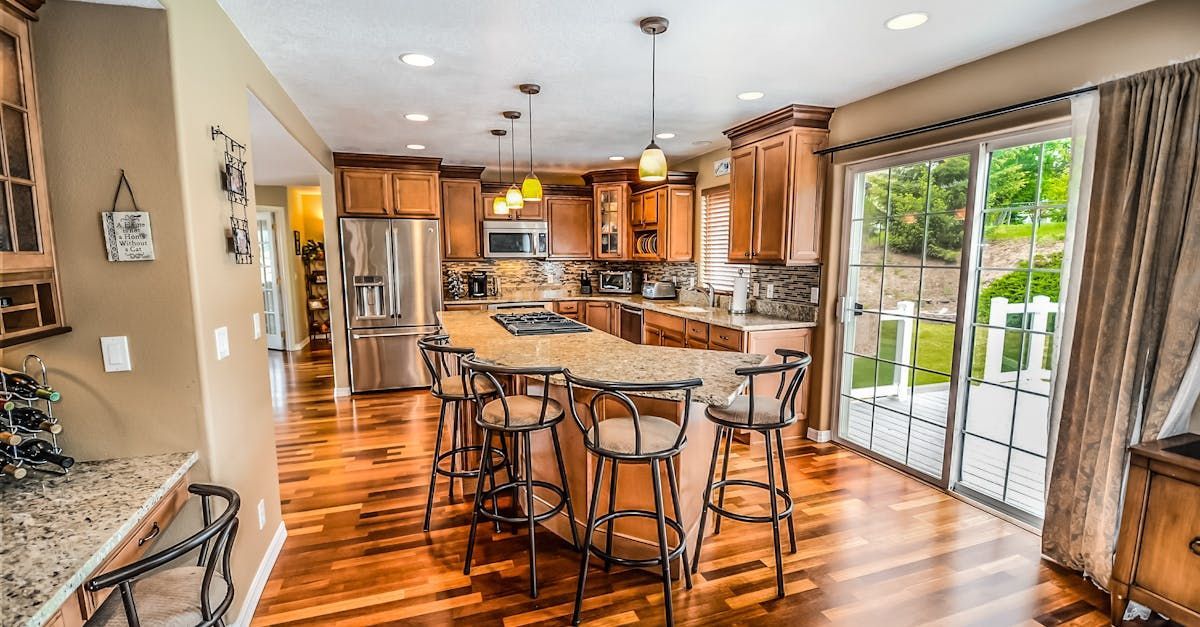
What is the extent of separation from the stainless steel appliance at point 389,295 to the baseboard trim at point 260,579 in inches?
109

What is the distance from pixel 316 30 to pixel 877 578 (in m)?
3.44

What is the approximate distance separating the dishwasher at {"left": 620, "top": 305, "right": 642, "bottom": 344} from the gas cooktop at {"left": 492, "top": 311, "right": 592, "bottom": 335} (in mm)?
1449

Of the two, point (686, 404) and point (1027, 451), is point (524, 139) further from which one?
point (1027, 451)

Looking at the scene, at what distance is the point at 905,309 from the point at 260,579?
374 cm

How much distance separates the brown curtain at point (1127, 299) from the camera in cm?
194

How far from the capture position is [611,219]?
6.25 meters

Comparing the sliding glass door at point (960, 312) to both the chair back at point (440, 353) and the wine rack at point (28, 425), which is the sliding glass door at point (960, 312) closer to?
the chair back at point (440, 353)

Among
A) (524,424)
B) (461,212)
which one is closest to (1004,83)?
(524,424)

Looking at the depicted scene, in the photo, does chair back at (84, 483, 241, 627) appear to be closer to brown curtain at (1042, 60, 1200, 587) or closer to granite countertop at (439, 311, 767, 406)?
granite countertop at (439, 311, 767, 406)

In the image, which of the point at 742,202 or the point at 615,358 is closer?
the point at 615,358

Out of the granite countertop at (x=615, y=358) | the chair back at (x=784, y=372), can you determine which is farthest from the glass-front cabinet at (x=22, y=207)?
the chair back at (x=784, y=372)

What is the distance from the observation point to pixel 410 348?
5.38 meters

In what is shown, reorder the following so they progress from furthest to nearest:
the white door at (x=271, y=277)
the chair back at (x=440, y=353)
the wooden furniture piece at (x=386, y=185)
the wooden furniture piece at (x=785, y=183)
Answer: the white door at (x=271, y=277) < the wooden furniture piece at (x=386, y=185) < the wooden furniture piece at (x=785, y=183) < the chair back at (x=440, y=353)

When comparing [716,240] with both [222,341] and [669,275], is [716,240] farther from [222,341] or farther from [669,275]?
[222,341]
